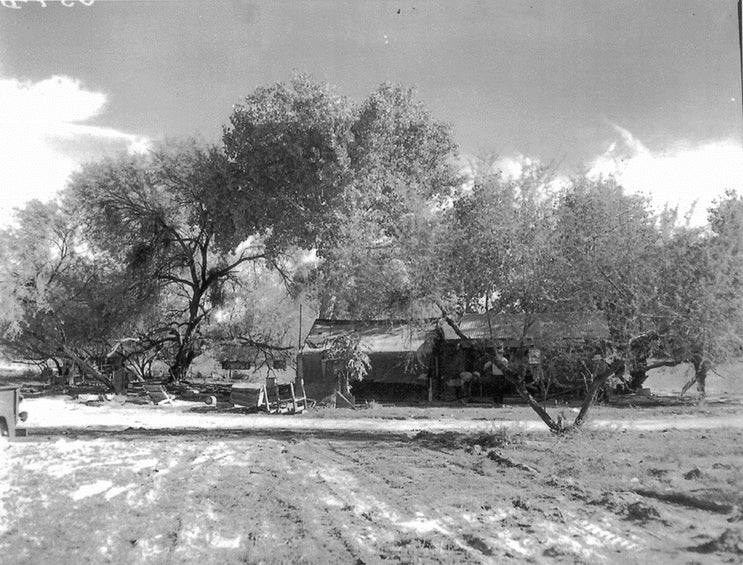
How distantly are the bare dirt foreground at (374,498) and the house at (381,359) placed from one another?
1074 cm

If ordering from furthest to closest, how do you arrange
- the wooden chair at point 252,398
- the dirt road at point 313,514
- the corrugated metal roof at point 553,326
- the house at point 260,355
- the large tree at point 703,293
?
the house at point 260,355 → the wooden chair at point 252,398 → the corrugated metal roof at point 553,326 → the large tree at point 703,293 → the dirt road at point 313,514

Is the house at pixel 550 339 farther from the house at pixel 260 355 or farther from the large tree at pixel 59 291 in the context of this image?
the large tree at pixel 59 291

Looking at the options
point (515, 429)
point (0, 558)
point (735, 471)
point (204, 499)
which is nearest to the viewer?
point (0, 558)

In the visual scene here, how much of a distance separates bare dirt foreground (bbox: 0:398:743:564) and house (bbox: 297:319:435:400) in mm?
10737

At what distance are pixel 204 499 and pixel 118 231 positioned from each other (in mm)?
22772

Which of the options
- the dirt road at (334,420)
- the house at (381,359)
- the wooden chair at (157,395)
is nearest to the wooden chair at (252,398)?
the dirt road at (334,420)

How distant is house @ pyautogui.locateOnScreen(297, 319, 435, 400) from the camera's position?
2456cm

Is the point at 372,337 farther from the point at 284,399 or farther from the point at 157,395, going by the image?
the point at 157,395

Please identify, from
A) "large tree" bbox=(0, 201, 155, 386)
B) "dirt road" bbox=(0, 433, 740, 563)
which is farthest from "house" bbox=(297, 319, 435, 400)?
"dirt road" bbox=(0, 433, 740, 563)

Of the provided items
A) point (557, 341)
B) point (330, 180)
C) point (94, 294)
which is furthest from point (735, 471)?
point (94, 294)

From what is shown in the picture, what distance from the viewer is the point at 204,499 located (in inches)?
303

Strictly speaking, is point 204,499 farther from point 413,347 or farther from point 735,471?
point 413,347

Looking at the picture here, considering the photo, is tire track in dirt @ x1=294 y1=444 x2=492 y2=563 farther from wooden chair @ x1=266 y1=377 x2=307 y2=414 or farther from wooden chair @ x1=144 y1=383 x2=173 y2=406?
wooden chair @ x1=144 y1=383 x2=173 y2=406

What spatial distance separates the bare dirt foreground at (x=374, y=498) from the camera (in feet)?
19.6
